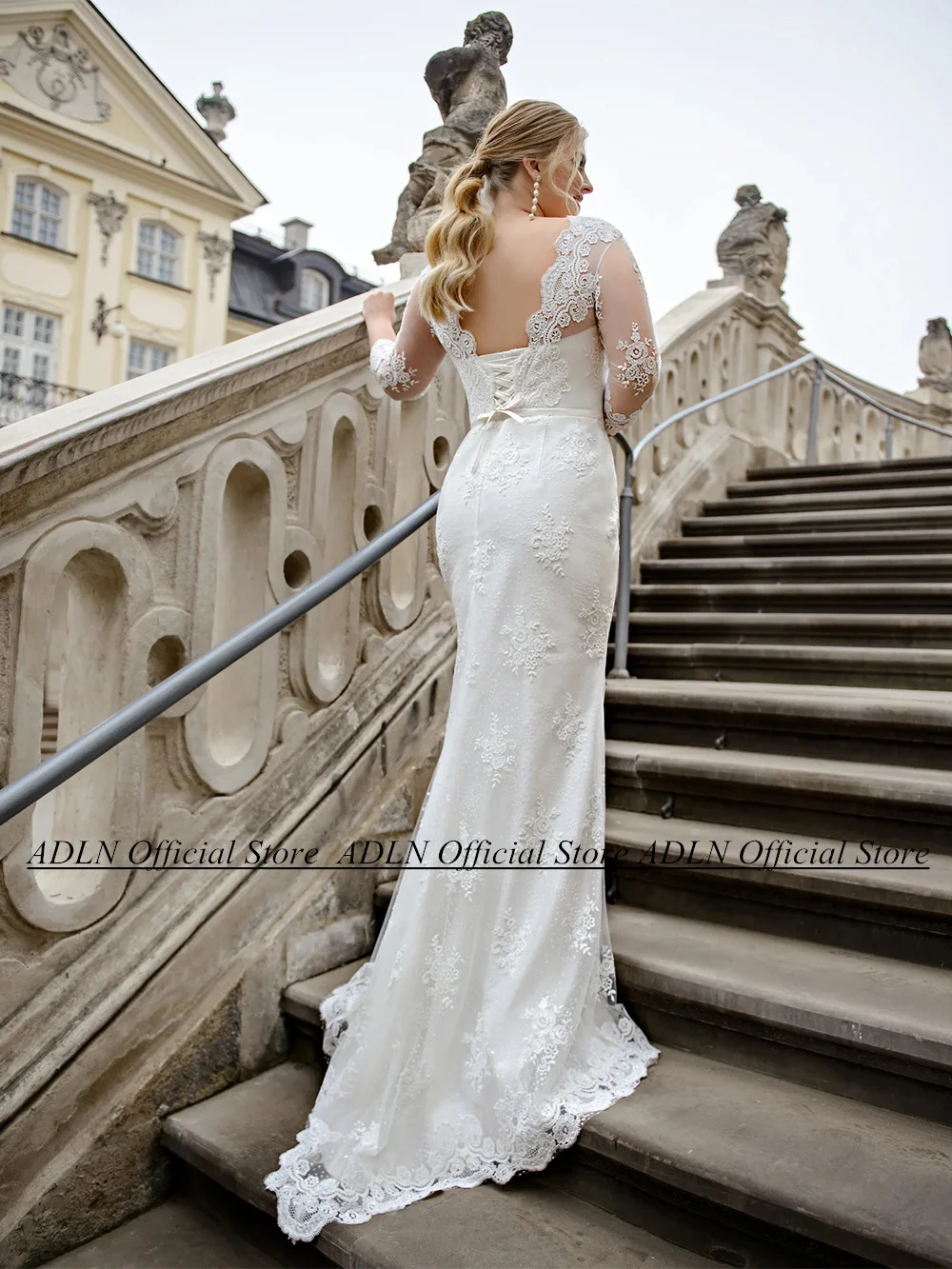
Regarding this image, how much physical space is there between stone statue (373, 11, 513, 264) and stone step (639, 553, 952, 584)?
2.02m

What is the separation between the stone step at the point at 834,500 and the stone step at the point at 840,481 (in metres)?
0.01

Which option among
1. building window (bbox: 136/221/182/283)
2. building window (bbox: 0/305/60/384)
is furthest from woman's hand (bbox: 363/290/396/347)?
building window (bbox: 136/221/182/283)

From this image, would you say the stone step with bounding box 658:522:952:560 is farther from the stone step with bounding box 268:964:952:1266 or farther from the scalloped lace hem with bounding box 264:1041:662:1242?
the scalloped lace hem with bounding box 264:1041:662:1242

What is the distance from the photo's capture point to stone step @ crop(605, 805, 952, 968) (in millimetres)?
2326

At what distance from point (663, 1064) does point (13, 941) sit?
1.42 meters

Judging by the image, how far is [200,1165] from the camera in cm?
218

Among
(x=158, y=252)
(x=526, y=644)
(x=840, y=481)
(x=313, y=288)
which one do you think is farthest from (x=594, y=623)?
(x=313, y=288)

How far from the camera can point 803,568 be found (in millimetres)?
4496

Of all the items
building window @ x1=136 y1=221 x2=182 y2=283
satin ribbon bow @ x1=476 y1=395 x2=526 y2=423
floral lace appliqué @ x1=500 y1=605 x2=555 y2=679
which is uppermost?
building window @ x1=136 y1=221 x2=182 y2=283

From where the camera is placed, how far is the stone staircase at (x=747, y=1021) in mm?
1797

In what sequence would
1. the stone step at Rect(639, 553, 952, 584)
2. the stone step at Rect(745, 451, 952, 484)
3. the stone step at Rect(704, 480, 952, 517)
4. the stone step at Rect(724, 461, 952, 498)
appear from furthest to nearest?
the stone step at Rect(745, 451, 952, 484) → the stone step at Rect(724, 461, 952, 498) → the stone step at Rect(704, 480, 952, 517) → the stone step at Rect(639, 553, 952, 584)

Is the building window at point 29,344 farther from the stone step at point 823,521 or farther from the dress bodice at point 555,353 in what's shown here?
the dress bodice at point 555,353

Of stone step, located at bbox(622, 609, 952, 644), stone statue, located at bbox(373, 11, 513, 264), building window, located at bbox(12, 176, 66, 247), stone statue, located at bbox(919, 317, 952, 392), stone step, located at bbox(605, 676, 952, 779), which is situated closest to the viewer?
stone step, located at bbox(605, 676, 952, 779)

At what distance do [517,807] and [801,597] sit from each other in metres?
2.39
